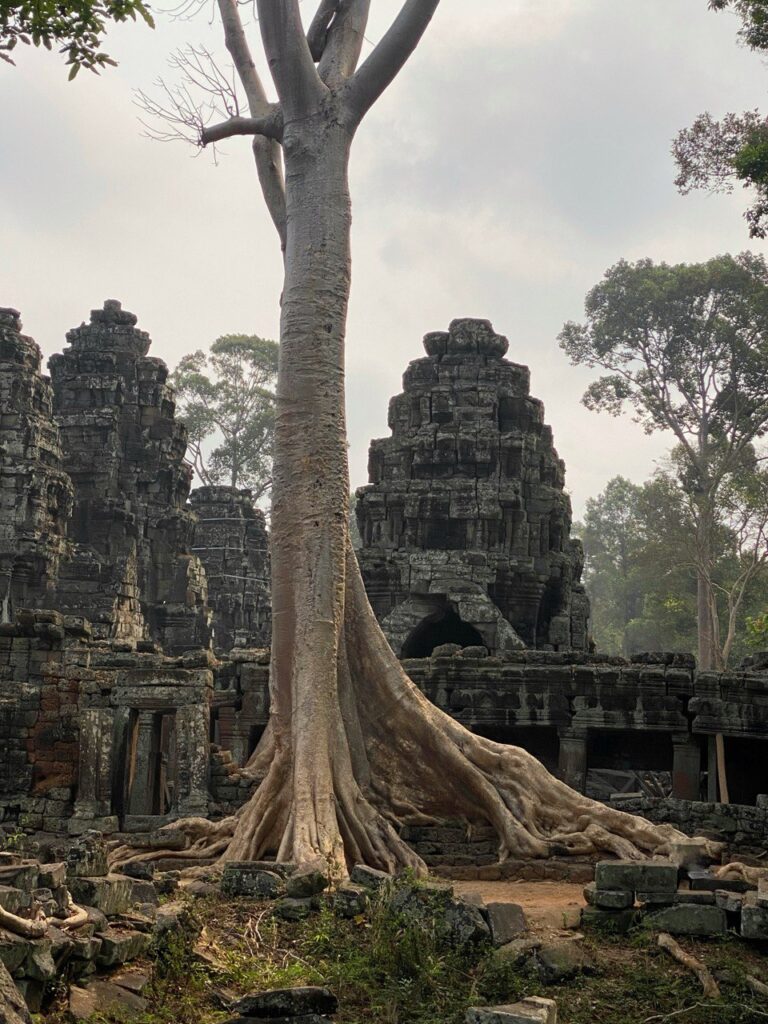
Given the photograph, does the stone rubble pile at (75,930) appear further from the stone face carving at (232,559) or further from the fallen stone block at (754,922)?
the stone face carving at (232,559)

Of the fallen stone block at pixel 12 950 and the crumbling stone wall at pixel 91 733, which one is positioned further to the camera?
the crumbling stone wall at pixel 91 733

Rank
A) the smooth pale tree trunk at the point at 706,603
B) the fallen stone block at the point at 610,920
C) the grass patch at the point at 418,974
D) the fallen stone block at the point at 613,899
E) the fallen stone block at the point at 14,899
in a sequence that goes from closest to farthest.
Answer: the fallen stone block at the point at 14,899, the grass patch at the point at 418,974, the fallen stone block at the point at 610,920, the fallen stone block at the point at 613,899, the smooth pale tree trunk at the point at 706,603

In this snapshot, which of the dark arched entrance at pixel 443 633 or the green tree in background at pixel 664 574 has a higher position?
the green tree in background at pixel 664 574

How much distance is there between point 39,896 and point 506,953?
7.69 feet

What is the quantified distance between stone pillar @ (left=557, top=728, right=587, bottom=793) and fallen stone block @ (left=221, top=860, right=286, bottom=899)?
8036mm

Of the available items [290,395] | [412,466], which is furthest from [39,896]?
[412,466]

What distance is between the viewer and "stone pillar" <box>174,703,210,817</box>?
12.1 meters

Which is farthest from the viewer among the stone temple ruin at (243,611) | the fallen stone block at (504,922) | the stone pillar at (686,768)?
the stone pillar at (686,768)

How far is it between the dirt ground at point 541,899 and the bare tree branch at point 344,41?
697 centimetres

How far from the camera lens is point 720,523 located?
34.9 meters

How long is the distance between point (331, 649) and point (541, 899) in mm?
2570

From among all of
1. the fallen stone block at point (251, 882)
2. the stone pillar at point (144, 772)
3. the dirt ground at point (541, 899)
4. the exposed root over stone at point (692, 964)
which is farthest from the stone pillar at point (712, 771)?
the exposed root over stone at point (692, 964)

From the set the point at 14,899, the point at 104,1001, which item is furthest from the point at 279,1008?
the point at 14,899

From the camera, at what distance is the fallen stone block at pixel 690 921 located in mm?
7273
